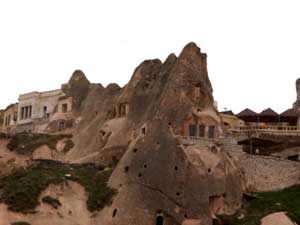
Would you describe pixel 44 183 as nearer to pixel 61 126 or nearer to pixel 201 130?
pixel 201 130

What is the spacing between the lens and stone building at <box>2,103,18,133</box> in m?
92.9

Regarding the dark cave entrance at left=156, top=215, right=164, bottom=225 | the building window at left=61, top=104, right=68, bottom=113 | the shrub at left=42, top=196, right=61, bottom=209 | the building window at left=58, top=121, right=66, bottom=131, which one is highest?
the building window at left=61, top=104, right=68, bottom=113

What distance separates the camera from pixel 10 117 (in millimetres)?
95500

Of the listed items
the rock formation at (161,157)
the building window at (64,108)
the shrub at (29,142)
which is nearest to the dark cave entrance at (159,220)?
the rock formation at (161,157)

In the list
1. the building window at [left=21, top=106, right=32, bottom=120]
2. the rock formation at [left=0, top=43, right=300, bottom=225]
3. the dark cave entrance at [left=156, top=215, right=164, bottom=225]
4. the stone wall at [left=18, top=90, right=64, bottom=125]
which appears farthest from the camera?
the building window at [left=21, top=106, right=32, bottom=120]

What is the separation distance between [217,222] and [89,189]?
1098 centimetres

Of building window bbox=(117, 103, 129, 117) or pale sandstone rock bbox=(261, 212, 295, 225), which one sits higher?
building window bbox=(117, 103, 129, 117)

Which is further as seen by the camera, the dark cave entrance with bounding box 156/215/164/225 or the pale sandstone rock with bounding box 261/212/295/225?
the dark cave entrance with bounding box 156/215/164/225

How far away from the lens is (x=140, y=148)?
5991 centimetres

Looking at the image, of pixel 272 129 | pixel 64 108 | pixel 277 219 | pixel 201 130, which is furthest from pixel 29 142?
pixel 277 219

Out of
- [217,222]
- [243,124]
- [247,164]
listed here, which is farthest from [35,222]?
[243,124]

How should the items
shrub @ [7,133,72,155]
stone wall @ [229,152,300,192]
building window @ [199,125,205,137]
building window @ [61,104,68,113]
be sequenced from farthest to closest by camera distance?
building window @ [61,104,68,113]
shrub @ [7,133,72,155]
building window @ [199,125,205,137]
stone wall @ [229,152,300,192]

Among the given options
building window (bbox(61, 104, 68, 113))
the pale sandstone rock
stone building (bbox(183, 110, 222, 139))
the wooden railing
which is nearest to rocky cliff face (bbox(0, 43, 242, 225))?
stone building (bbox(183, 110, 222, 139))

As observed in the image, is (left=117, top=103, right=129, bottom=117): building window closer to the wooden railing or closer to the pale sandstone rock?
the wooden railing
